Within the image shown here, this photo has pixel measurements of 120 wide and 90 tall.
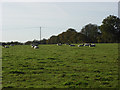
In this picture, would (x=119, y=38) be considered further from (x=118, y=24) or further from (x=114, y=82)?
(x=114, y=82)

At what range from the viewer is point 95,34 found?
370ft

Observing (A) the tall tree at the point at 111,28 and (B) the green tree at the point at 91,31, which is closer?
(A) the tall tree at the point at 111,28

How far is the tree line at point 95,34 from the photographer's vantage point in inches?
3327

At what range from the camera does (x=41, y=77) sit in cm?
1108

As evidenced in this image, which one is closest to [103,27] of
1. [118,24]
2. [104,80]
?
[118,24]

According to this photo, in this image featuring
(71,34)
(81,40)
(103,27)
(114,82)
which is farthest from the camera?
(71,34)

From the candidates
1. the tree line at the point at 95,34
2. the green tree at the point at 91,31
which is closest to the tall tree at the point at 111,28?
the tree line at the point at 95,34

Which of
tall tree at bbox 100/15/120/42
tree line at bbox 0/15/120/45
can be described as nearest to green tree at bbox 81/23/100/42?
tree line at bbox 0/15/120/45

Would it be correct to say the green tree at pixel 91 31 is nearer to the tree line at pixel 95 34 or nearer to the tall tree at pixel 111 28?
the tree line at pixel 95 34

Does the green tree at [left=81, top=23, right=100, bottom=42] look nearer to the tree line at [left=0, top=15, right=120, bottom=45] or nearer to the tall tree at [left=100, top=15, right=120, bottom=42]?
the tree line at [left=0, top=15, right=120, bottom=45]

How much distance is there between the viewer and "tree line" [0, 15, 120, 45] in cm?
8449

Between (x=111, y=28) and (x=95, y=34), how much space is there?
95.4ft

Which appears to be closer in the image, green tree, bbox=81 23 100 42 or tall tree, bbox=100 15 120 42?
tall tree, bbox=100 15 120 42

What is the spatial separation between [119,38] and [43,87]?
83.6 metres
